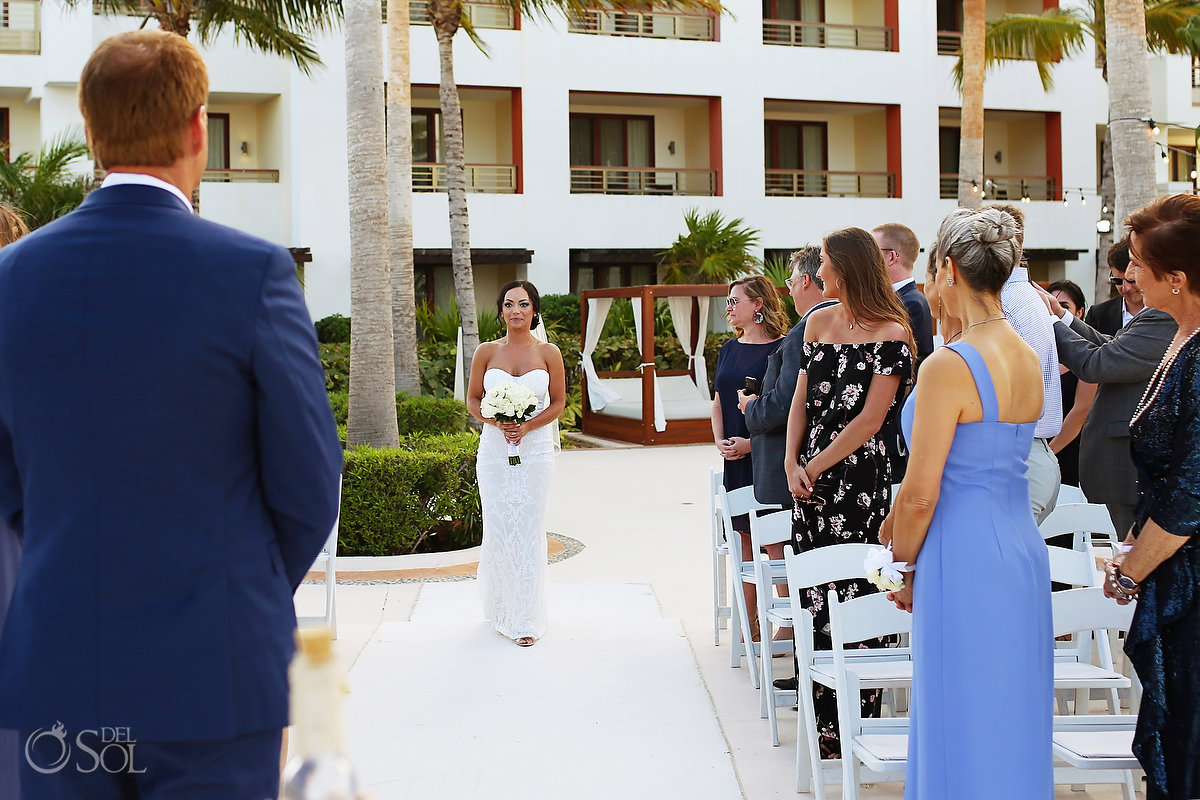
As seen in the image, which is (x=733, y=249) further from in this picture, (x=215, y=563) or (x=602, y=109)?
(x=215, y=563)

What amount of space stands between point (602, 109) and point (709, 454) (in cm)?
1248

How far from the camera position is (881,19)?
28.9m

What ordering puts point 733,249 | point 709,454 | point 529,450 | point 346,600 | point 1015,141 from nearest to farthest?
point 529,450 < point 346,600 < point 709,454 < point 733,249 < point 1015,141

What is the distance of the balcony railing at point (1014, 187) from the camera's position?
2922 centimetres

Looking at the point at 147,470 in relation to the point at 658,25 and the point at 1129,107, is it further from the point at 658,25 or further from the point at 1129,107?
the point at 658,25

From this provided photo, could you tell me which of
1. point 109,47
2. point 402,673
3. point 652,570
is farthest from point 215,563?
point 652,570

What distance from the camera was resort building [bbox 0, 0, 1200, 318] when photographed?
933 inches

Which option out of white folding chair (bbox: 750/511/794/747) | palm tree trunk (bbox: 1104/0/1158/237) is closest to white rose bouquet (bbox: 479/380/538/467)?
white folding chair (bbox: 750/511/794/747)

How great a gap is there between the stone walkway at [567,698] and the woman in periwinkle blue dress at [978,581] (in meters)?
1.22

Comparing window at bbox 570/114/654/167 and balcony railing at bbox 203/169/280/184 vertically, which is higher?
window at bbox 570/114/654/167

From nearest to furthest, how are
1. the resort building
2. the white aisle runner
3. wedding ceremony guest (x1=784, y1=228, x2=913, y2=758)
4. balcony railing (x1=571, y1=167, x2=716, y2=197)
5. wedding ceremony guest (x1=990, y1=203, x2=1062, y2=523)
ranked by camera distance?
wedding ceremony guest (x1=990, y1=203, x2=1062, y2=523) → the white aisle runner → wedding ceremony guest (x1=784, y1=228, x2=913, y2=758) → the resort building → balcony railing (x1=571, y1=167, x2=716, y2=197)

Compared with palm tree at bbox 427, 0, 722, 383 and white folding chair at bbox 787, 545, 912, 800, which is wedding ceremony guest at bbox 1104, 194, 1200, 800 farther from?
palm tree at bbox 427, 0, 722, 383

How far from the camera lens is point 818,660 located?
4566mm

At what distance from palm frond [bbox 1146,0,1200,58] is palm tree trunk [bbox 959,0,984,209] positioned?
518 cm
